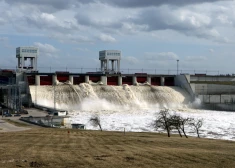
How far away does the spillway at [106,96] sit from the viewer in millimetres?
83000

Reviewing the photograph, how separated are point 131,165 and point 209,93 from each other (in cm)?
8620

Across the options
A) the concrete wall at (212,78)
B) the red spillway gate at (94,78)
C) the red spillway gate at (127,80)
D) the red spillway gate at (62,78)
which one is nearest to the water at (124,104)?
the red spillway gate at (94,78)

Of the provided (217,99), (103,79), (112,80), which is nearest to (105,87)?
(103,79)

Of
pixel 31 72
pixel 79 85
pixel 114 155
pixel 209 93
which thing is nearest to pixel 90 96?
pixel 79 85

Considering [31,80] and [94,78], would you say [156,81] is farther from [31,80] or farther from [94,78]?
[31,80]

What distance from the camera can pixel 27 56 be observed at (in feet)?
316

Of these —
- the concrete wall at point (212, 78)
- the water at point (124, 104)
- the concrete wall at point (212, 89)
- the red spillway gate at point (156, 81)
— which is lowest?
the water at point (124, 104)

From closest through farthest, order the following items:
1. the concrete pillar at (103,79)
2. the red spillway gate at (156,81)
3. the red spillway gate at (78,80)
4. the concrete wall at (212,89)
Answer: the red spillway gate at (78,80) → the concrete pillar at (103,79) → the concrete wall at (212,89) → the red spillway gate at (156,81)

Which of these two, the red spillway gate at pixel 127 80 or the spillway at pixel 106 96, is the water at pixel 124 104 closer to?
the spillway at pixel 106 96

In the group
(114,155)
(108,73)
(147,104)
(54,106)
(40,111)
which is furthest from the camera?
(108,73)

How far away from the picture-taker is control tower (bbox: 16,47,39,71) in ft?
314

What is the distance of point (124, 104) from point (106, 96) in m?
4.27

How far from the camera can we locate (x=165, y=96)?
96375 millimetres

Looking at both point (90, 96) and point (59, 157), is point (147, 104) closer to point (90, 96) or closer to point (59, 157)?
point (90, 96)
